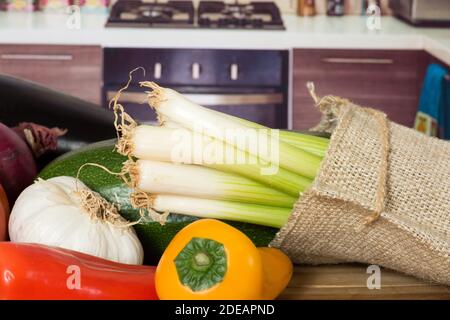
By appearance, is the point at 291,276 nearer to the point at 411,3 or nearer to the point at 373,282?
the point at 373,282

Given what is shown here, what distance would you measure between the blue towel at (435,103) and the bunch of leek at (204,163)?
1.75 meters

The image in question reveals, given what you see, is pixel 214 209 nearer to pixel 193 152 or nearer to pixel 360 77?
pixel 193 152

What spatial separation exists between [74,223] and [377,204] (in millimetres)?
330

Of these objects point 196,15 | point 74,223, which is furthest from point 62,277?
point 196,15

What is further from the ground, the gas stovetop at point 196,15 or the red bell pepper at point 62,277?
the gas stovetop at point 196,15

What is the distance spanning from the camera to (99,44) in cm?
275

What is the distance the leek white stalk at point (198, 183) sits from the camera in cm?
85

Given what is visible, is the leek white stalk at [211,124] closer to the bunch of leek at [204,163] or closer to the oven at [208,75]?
the bunch of leek at [204,163]

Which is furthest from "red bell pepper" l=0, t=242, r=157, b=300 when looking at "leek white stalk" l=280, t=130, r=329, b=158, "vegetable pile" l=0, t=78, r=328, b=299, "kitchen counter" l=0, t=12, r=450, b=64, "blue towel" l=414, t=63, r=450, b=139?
"kitchen counter" l=0, t=12, r=450, b=64

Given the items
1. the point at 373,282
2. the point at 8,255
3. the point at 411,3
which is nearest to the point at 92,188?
the point at 8,255

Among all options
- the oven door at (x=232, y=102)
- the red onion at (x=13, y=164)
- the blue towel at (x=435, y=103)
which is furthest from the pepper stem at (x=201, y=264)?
the oven door at (x=232, y=102)

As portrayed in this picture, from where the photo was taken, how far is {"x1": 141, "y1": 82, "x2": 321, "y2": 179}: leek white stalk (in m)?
0.84

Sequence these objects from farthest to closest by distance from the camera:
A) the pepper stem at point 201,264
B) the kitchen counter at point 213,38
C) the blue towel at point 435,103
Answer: the kitchen counter at point 213,38
the blue towel at point 435,103
the pepper stem at point 201,264

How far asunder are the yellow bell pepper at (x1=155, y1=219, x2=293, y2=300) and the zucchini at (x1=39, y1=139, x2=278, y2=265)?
0.18 meters
